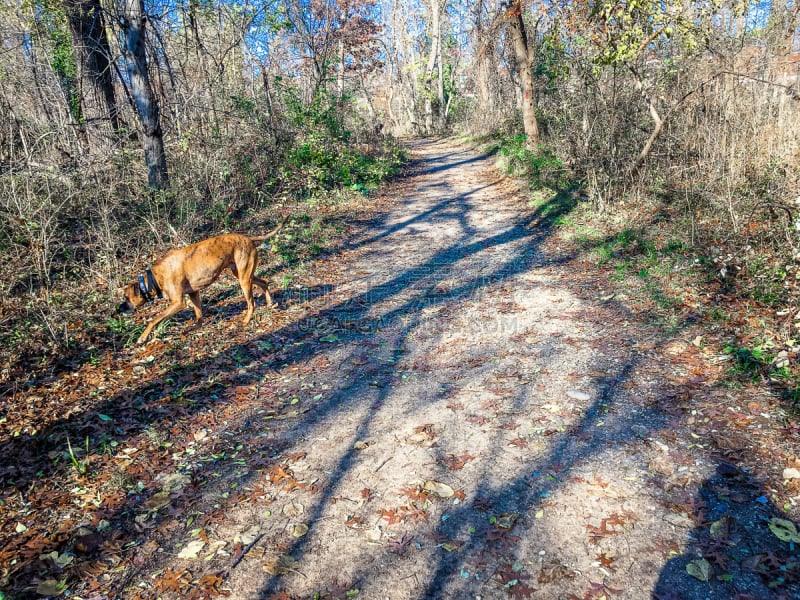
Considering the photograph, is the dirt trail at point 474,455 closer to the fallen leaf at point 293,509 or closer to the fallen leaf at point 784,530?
the fallen leaf at point 293,509

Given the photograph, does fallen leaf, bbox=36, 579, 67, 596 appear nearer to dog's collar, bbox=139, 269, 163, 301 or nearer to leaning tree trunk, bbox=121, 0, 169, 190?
dog's collar, bbox=139, 269, 163, 301

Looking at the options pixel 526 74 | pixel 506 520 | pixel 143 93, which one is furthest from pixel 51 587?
pixel 526 74

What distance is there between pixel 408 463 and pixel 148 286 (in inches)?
159

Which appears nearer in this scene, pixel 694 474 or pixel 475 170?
pixel 694 474

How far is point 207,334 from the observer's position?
617cm

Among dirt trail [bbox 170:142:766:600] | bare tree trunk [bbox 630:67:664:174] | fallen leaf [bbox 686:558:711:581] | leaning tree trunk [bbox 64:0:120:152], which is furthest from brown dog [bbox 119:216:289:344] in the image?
Answer: bare tree trunk [bbox 630:67:664:174]

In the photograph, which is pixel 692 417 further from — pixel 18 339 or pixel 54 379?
pixel 18 339

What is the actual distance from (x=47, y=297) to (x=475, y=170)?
46.5ft

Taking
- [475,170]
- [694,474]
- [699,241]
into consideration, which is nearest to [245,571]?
[694,474]

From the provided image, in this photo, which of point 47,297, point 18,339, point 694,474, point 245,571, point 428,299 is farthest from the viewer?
point 428,299

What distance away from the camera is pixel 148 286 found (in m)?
5.78

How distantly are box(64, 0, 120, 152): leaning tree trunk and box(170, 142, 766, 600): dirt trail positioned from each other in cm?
735

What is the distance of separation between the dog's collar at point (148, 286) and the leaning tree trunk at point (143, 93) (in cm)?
462

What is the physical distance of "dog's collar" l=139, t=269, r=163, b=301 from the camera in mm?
5750
